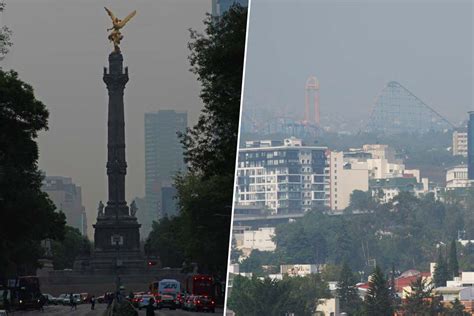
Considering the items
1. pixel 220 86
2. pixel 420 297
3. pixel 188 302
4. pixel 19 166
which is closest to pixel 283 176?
pixel 420 297

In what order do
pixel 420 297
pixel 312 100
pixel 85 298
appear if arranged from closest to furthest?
pixel 420 297 → pixel 312 100 → pixel 85 298

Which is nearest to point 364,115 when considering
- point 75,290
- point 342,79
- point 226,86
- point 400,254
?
point 342,79

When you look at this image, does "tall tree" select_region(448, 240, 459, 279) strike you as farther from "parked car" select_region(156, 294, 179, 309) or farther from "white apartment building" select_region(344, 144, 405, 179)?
"parked car" select_region(156, 294, 179, 309)

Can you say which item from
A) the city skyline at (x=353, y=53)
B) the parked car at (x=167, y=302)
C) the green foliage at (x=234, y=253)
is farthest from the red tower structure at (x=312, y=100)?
the parked car at (x=167, y=302)

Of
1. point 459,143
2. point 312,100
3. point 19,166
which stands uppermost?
point 19,166

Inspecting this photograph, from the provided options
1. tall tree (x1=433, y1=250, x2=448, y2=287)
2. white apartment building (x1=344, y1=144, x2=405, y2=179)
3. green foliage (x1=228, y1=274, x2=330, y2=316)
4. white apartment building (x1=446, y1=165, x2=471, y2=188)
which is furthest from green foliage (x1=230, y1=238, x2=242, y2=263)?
white apartment building (x1=446, y1=165, x2=471, y2=188)

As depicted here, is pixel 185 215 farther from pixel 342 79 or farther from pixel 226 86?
pixel 342 79

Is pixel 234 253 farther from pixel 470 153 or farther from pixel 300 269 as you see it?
pixel 470 153
